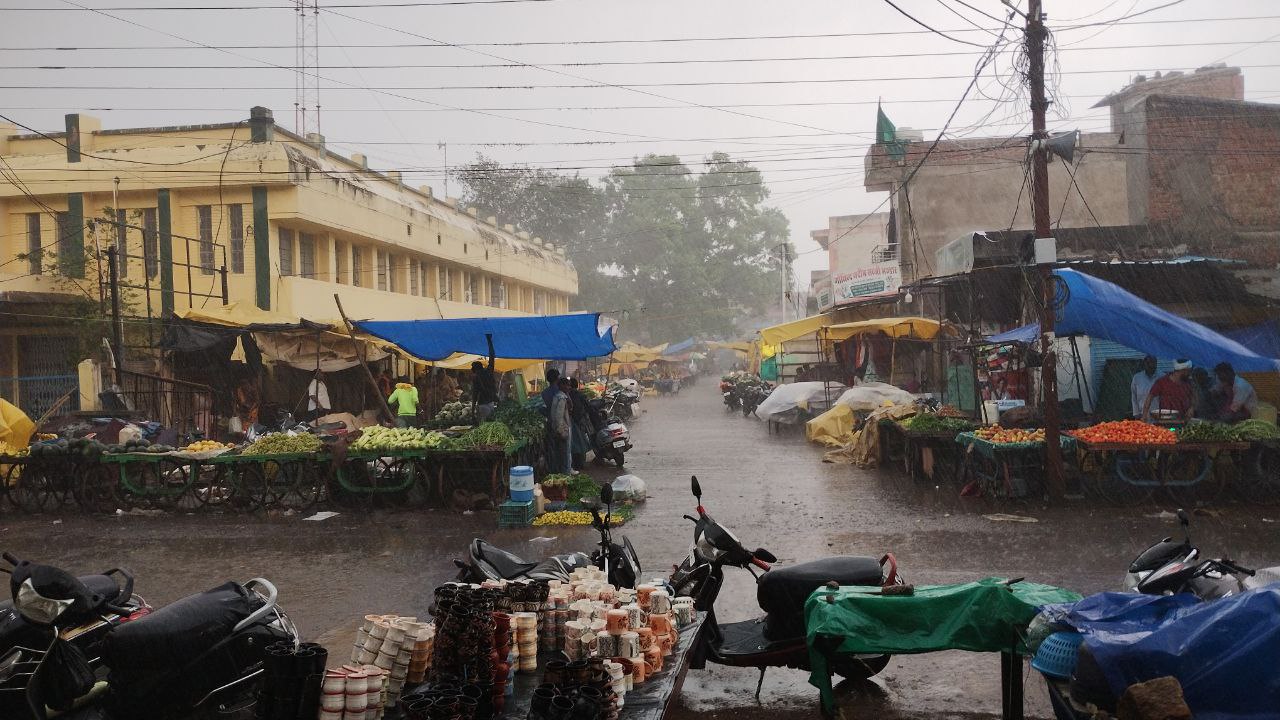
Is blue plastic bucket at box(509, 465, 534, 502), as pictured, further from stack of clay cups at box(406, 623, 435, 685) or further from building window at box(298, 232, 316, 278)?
building window at box(298, 232, 316, 278)

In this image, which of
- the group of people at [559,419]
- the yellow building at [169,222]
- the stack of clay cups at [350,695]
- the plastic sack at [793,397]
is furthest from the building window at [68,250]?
the stack of clay cups at [350,695]

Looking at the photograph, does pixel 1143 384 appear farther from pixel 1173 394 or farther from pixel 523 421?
pixel 523 421

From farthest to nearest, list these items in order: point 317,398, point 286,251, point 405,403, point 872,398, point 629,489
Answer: point 286,251
point 872,398
point 317,398
point 405,403
point 629,489

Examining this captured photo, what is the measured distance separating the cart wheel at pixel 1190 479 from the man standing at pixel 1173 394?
1.74 metres

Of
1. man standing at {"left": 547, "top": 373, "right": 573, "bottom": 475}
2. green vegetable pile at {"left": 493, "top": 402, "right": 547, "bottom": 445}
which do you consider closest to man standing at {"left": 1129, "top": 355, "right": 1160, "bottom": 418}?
man standing at {"left": 547, "top": 373, "right": 573, "bottom": 475}

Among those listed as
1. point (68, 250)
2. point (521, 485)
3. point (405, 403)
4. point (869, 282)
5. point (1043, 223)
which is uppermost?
point (68, 250)

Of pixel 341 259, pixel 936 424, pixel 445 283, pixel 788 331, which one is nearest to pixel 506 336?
pixel 936 424

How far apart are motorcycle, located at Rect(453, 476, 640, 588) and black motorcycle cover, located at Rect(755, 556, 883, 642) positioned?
1013mm

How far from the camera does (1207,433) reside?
445 inches

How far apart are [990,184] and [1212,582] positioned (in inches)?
938

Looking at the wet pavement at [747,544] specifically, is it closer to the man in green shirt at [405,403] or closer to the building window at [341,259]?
the man in green shirt at [405,403]

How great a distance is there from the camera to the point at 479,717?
346cm

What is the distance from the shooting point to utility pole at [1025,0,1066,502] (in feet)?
36.8

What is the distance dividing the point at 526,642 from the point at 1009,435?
9975 millimetres
